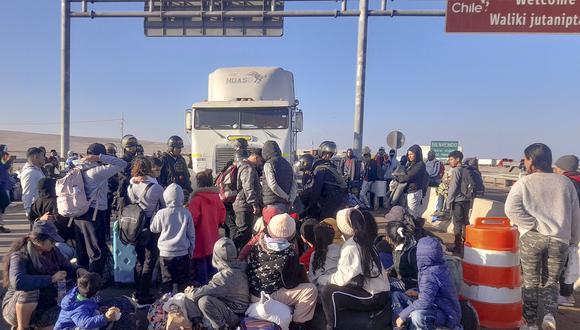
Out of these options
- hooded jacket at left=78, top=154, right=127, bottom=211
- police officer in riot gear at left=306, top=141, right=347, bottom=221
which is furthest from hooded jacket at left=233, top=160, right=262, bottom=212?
hooded jacket at left=78, top=154, right=127, bottom=211

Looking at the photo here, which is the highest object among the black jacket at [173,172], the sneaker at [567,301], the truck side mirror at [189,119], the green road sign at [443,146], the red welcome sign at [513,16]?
the red welcome sign at [513,16]

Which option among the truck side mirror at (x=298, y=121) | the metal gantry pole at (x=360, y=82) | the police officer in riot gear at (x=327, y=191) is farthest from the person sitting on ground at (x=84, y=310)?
the metal gantry pole at (x=360, y=82)

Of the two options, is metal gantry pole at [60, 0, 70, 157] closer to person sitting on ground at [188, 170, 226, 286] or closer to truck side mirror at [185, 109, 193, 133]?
truck side mirror at [185, 109, 193, 133]

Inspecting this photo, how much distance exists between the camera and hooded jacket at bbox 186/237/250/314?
13.8ft

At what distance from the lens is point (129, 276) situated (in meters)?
5.93

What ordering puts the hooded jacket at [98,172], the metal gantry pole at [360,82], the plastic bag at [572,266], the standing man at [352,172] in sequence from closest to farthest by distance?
the plastic bag at [572,266] → the hooded jacket at [98,172] → the standing man at [352,172] → the metal gantry pole at [360,82]

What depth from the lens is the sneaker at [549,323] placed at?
4477mm

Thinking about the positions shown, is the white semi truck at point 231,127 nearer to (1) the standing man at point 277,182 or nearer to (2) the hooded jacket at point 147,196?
(1) the standing man at point 277,182

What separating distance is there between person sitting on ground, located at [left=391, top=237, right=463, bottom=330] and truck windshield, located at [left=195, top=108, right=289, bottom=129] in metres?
7.82

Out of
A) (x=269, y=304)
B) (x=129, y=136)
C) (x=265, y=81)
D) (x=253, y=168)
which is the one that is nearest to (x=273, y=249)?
(x=269, y=304)

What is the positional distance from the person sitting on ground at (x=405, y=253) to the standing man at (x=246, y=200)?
6.93 ft

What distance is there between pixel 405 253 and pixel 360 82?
35.2ft

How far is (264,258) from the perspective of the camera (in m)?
4.35

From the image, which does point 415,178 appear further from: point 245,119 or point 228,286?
point 228,286
